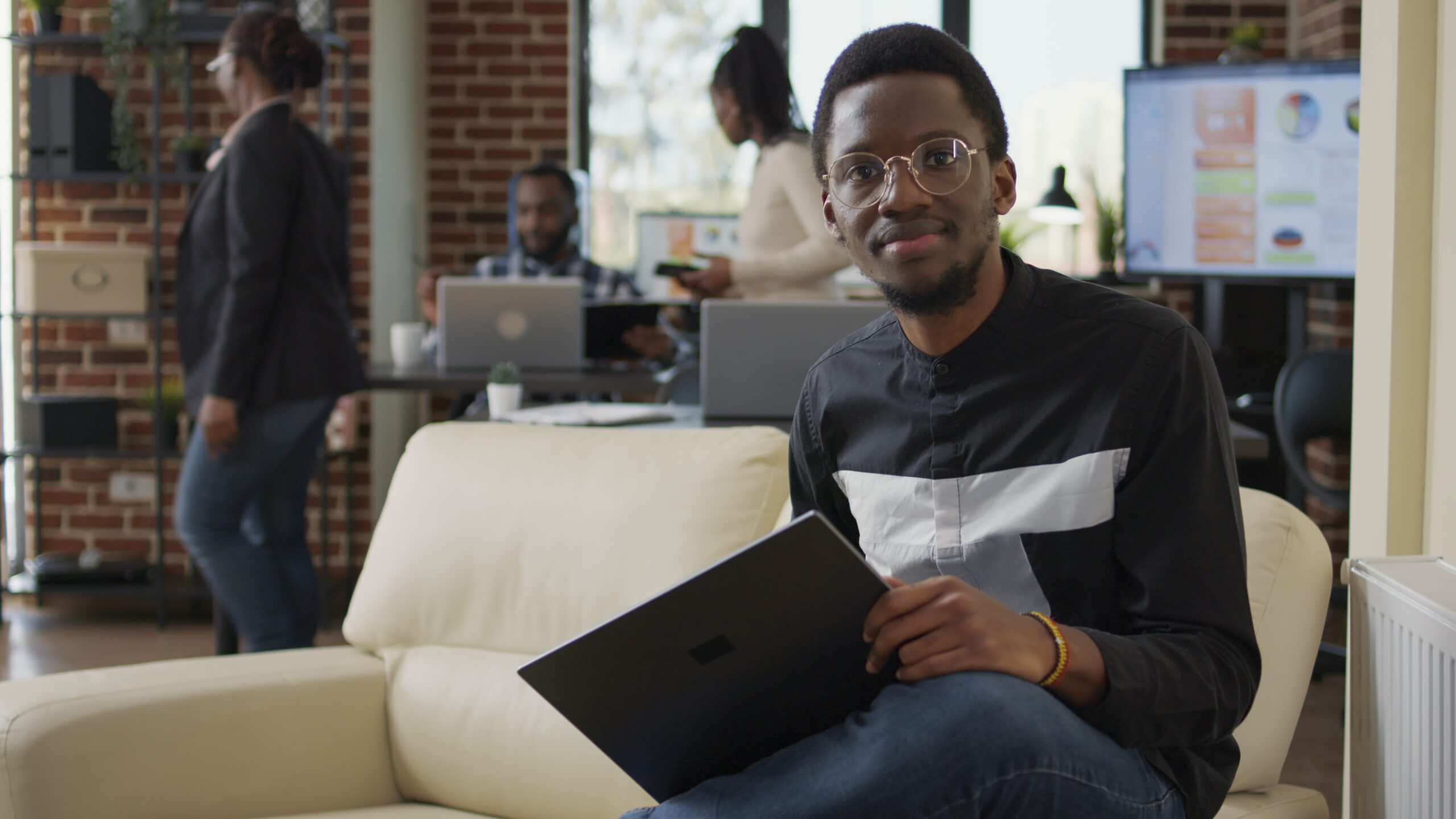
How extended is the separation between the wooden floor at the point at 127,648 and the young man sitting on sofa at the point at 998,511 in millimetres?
1885

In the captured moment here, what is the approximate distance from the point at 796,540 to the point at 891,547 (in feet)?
1.15

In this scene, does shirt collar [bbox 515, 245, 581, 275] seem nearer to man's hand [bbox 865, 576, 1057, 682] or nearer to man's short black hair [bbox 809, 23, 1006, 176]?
man's short black hair [bbox 809, 23, 1006, 176]

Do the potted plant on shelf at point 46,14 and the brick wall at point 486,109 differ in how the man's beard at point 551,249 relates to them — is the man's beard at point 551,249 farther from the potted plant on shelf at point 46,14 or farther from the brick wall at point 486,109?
the potted plant on shelf at point 46,14

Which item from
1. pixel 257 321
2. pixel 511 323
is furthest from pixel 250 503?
pixel 511 323

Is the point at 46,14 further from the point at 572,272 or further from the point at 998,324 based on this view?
the point at 998,324

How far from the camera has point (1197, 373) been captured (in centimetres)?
114

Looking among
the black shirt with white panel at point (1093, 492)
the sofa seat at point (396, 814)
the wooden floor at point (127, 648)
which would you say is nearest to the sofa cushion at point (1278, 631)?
the black shirt with white panel at point (1093, 492)

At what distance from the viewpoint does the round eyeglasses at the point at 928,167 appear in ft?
3.91

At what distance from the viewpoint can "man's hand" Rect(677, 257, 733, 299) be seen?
3.05 m

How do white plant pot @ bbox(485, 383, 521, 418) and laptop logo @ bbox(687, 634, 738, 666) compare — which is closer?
laptop logo @ bbox(687, 634, 738, 666)

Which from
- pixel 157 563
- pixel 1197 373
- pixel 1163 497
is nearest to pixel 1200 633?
pixel 1163 497

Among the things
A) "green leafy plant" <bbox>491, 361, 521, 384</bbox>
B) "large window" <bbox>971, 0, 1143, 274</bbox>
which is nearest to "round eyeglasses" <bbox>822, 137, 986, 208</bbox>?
"green leafy plant" <bbox>491, 361, 521, 384</bbox>

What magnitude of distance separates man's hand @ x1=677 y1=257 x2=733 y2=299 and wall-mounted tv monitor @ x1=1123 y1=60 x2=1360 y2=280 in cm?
188

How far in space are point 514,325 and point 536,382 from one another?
0.25 metres
